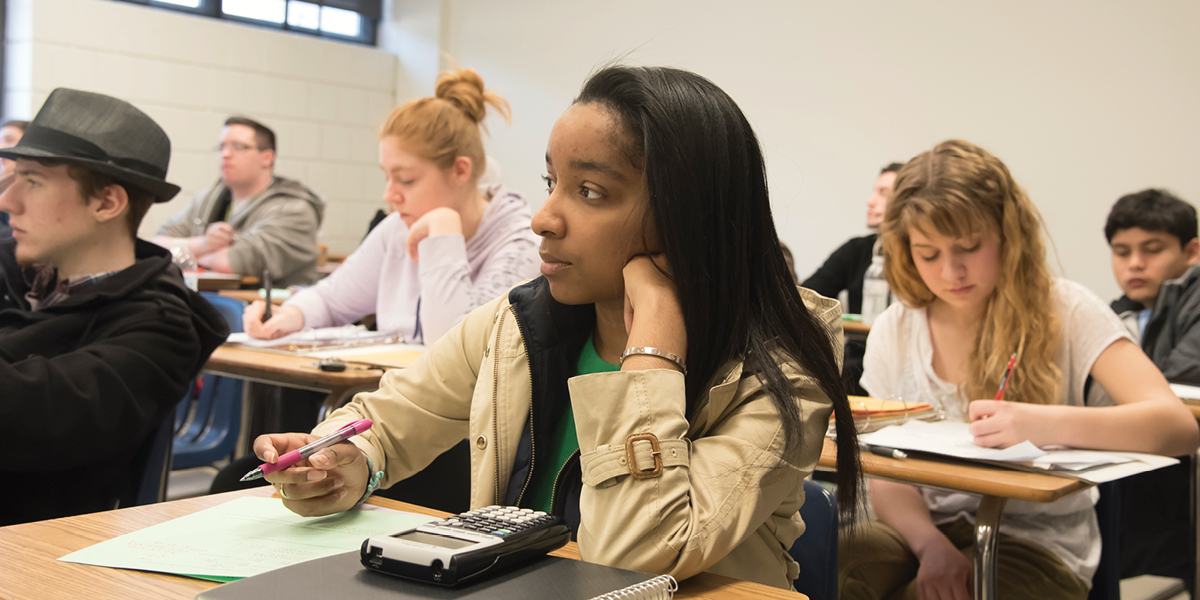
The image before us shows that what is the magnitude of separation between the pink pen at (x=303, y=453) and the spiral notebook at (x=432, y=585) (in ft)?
0.57

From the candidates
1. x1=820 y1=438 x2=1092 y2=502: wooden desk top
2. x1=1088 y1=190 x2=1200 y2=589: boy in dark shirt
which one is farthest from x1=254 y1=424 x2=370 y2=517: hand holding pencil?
x1=1088 y1=190 x2=1200 y2=589: boy in dark shirt

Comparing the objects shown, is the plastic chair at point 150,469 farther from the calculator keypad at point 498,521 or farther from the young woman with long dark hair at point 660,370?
the calculator keypad at point 498,521

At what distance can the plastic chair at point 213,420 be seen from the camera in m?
2.74

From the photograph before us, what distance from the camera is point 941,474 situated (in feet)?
4.68

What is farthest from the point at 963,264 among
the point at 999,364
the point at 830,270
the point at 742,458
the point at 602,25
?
the point at 602,25

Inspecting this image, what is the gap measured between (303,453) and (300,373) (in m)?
1.20

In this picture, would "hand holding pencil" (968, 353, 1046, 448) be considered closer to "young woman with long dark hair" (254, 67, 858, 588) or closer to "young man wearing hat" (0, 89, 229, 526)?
"young woman with long dark hair" (254, 67, 858, 588)

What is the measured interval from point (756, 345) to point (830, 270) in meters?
3.50

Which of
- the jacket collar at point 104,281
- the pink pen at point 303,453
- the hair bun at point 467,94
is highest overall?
the hair bun at point 467,94

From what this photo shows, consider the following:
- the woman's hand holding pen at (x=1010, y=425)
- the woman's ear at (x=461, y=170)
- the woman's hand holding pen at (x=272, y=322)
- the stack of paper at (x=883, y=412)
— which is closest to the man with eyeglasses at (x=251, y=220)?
the woman's hand holding pen at (x=272, y=322)

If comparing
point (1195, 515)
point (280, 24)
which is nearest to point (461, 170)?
point (1195, 515)

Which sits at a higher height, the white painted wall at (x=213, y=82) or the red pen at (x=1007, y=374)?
the white painted wall at (x=213, y=82)

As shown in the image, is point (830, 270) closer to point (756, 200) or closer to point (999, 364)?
point (999, 364)

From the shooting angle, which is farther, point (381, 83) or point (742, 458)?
point (381, 83)
